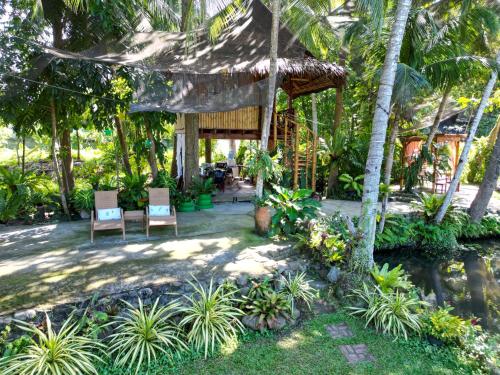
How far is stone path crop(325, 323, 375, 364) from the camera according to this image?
364 centimetres

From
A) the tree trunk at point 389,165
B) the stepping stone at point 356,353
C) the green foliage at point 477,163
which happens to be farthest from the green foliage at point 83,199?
the green foliage at point 477,163

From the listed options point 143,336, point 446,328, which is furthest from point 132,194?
point 446,328

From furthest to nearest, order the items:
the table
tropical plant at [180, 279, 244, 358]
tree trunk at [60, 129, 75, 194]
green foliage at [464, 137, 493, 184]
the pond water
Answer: green foliage at [464, 137, 493, 184] < tree trunk at [60, 129, 75, 194] < the table < the pond water < tropical plant at [180, 279, 244, 358]

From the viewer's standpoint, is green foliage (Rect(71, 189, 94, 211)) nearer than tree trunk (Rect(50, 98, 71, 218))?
No

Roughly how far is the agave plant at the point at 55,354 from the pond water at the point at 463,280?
195 inches

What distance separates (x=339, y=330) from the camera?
4152 millimetres

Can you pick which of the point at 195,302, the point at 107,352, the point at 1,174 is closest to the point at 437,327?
the point at 195,302

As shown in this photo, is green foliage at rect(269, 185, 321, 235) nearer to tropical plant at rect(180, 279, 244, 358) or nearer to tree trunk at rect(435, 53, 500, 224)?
tropical plant at rect(180, 279, 244, 358)

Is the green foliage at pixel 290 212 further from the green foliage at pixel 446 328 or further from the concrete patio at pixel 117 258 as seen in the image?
the green foliage at pixel 446 328

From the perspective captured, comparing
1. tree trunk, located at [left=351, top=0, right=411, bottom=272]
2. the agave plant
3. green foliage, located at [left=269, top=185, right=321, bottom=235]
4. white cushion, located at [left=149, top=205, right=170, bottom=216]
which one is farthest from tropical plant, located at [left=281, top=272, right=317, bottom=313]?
white cushion, located at [left=149, top=205, right=170, bottom=216]

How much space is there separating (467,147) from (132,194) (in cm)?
795

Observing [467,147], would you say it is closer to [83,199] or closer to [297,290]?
[297,290]

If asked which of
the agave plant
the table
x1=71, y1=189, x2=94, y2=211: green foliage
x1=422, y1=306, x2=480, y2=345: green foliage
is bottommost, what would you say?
x1=422, y1=306, x2=480, y2=345: green foliage

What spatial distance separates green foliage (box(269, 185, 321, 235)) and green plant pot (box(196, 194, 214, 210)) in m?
2.89
